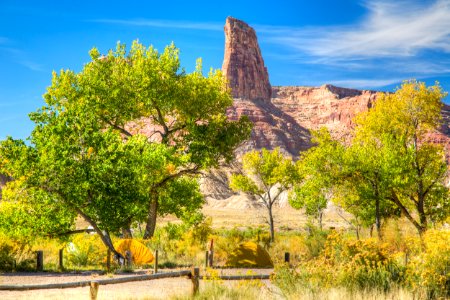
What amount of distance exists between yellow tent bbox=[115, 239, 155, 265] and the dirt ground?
343cm

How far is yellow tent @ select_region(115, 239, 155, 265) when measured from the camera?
976 inches

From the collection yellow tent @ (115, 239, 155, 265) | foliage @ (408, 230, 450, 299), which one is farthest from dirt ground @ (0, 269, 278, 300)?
foliage @ (408, 230, 450, 299)

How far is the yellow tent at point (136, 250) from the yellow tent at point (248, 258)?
13.6ft

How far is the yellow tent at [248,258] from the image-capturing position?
25594 millimetres

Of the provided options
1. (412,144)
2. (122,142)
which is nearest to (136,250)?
(122,142)

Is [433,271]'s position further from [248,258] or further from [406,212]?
[406,212]

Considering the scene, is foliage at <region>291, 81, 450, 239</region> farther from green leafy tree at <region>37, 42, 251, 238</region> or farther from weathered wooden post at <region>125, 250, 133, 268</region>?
weathered wooden post at <region>125, 250, 133, 268</region>

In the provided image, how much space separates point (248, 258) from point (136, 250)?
5800 millimetres

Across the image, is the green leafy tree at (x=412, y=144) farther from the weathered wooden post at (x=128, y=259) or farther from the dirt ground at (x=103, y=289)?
the weathered wooden post at (x=128, y=259)

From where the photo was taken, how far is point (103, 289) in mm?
17109

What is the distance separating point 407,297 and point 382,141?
1955 cm

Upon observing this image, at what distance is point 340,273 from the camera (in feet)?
44.5

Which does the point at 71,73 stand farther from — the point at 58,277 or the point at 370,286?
the point at 370,286

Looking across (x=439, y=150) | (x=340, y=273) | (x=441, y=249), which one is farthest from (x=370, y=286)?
(x=439, y=150)
